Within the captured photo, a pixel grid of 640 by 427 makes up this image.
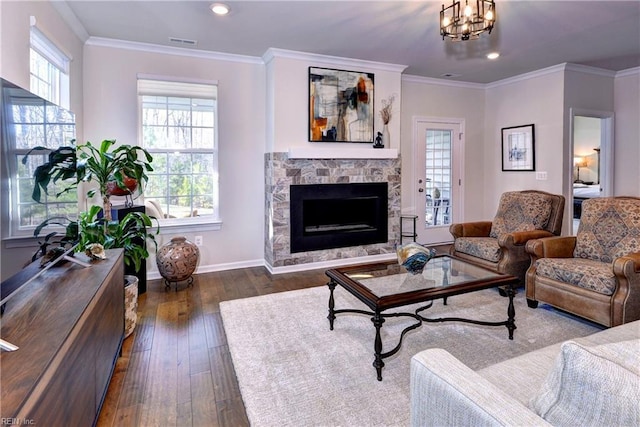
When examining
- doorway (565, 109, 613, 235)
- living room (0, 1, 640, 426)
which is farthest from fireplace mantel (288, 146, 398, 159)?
doorway (565, 109, 613, 235)

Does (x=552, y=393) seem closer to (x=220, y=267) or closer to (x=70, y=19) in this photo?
(x=220, y=267)

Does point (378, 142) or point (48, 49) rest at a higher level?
point (48, 49)

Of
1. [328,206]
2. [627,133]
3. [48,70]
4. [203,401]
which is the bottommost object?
[203,401]

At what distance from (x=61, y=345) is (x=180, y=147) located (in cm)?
344

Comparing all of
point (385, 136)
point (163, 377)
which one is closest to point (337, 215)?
point (385, 136)

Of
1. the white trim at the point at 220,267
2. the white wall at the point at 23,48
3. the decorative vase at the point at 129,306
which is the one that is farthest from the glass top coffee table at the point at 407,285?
the white trim at the point at 220,267

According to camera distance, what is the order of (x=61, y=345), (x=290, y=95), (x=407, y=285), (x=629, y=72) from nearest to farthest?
(x=61, y=345) → (x=407, y=285) → (x=290, y=95) → (x=629, y=72)

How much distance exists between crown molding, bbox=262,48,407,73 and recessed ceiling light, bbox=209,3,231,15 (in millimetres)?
Answer: 1015

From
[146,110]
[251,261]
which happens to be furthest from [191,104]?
[251,261]

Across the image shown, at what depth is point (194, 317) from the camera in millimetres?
3139

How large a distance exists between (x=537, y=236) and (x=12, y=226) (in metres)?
4.00

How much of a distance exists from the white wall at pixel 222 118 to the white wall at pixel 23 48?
0.79 feet

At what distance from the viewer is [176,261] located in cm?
376

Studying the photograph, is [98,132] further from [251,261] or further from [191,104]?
[251,261]
